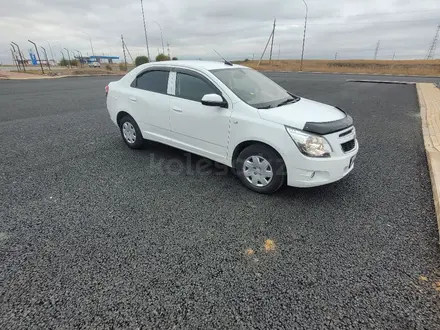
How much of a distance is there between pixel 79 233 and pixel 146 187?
113cm

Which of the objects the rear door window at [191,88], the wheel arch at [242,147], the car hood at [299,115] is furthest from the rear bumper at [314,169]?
the rear door window at [191,88]

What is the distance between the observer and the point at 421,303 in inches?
78.0

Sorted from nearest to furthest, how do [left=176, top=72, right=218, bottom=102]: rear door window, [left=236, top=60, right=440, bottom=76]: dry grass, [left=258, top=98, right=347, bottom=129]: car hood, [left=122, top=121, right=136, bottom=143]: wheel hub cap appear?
1. [left=258, top=98, right=347, bottom=129]: car hood
2. [left=176, top=72, right=218, bottom=102]: rear door window
3. [left=122, top=121, right=136, bottom=143]: wheel hub cap
4. [left=236, top=60, right=440, bottom=76]: dry grass

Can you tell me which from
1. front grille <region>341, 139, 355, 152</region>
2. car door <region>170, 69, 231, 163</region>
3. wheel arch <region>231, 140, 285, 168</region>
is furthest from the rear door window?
front grille <region>341, 139, 355, 152</region>

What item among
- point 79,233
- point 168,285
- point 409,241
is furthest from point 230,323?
point 409,241

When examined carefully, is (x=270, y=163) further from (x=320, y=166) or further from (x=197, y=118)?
(x=197, y=118)

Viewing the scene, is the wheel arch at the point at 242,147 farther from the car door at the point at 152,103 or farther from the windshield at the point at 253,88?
the car door at the point at 152,103

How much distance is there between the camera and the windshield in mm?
3549

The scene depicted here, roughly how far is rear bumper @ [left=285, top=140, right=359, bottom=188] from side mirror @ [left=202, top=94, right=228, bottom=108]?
3.70 ft

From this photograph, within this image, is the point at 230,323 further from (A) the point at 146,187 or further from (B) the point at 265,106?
(B) the point at 265,106

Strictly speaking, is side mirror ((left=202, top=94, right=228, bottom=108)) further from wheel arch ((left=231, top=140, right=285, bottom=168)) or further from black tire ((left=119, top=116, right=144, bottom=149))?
black tire ((left=119, top=116, right=144, bottom=149))

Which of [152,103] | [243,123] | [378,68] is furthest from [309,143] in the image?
[378,68]

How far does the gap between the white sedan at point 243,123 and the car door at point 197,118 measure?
0.01 meters

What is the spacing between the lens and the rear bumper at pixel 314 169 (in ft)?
9.88
